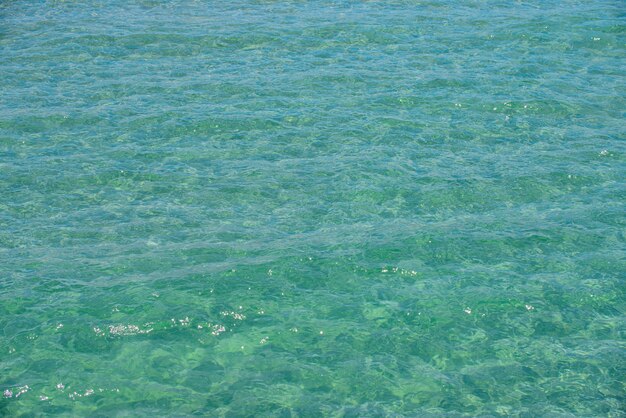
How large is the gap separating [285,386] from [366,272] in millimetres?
1726

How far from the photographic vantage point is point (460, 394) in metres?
5.98

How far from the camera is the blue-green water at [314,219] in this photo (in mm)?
6195

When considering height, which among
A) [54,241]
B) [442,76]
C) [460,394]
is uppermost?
[442,76]

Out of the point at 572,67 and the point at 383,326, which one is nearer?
the point at 383,326

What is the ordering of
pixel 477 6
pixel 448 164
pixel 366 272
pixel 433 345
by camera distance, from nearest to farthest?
1. pixel 433 345
2. pixel 366 272
3. pixel 448 164
4. pixel 477 6

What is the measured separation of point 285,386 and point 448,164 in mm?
4172

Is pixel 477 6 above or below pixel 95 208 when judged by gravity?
above

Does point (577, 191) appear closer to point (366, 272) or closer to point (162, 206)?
point (366, 272)

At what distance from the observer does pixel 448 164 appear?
30.3 feet

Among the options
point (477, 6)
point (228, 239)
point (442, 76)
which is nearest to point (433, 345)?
point (228, 239)

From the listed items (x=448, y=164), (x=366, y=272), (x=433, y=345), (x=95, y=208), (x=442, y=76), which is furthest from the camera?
(x=442, y=76)

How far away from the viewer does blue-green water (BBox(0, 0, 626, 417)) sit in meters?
6.20

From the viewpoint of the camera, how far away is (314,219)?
8.20 m

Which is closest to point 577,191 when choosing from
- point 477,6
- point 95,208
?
point 95,208
